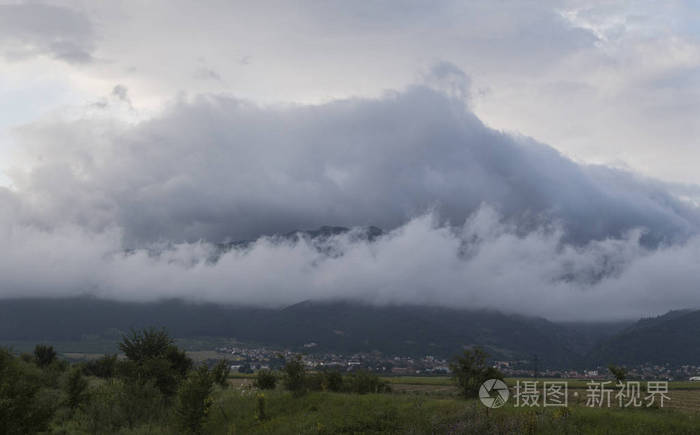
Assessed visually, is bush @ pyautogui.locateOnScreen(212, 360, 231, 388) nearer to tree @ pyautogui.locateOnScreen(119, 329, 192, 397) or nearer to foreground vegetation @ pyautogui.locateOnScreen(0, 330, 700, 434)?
foreground vegetation @ pyautogui.locateOnScreen(0, 330, 700, 434)

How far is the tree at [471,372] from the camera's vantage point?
41.5 m

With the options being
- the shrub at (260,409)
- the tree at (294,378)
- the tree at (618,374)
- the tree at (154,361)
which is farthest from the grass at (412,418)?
the tree at (154,361)

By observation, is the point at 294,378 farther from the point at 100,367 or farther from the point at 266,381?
the point at 100,367

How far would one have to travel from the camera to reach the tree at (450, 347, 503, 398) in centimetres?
4147

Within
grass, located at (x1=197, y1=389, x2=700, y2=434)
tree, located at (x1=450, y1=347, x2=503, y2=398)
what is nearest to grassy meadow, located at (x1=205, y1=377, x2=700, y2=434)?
grass, located at (x1=197, y1=389, x2=700, y2=434)

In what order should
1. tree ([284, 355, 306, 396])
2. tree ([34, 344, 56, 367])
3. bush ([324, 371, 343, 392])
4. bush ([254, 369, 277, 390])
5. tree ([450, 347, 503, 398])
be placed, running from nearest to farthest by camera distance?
tree ([450, 347, 503, 398]), tree ([284, 355, 306, 396]), bush ([324, 371, 343, 392]), bush ([254, 369, 277, 390]), tree ([34, 344, 56, 367])

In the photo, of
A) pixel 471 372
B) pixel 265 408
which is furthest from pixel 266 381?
pixel 471 372

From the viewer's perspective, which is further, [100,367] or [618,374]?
[100,367]

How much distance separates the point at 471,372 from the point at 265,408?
16.7 m

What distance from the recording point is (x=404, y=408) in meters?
33.8

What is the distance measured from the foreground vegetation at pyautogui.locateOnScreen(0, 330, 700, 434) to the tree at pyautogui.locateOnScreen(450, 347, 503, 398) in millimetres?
81

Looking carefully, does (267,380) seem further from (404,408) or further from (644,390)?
(644,390)

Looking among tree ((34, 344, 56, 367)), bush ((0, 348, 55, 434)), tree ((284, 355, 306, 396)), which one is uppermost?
bush ((0, 348, 55, 434))

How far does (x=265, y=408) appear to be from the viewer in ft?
129
